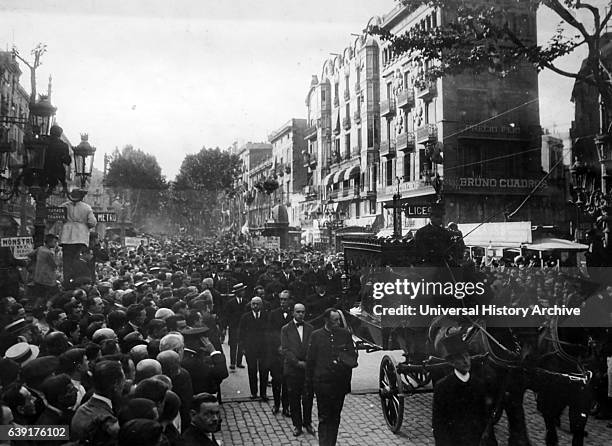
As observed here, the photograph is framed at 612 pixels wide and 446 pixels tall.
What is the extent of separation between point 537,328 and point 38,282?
7.77 metres

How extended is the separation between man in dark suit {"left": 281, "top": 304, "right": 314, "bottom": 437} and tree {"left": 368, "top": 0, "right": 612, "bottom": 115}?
536 cm

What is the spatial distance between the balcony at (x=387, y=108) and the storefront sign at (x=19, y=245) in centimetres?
932

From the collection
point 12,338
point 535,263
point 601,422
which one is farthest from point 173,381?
point 535,263

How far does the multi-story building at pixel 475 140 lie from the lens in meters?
11.9

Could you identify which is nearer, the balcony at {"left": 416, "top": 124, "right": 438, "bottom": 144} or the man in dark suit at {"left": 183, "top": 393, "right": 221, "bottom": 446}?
the man in dark suit at {"left": 183, "top": 393, "right": 221, "bottom": 446}

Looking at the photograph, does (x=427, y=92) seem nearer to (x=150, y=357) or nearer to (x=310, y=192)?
(x=150, y=357)

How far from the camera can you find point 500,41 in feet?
30.8

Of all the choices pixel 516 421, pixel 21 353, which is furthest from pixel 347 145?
pixel 21 353

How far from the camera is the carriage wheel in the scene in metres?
6.34

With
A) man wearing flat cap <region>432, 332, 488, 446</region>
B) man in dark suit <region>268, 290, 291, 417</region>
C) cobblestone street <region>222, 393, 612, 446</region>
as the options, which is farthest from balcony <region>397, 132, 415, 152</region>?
man wearing flat cap <region>432, 332, 488, 446</region>

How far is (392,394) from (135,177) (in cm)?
3827

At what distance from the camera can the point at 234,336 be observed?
1052 cm

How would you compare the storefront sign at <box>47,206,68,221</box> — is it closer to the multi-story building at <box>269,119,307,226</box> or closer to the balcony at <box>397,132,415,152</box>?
the balcony at <box>397,132,415,152</box>

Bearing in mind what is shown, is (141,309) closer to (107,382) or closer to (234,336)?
(107,382)
